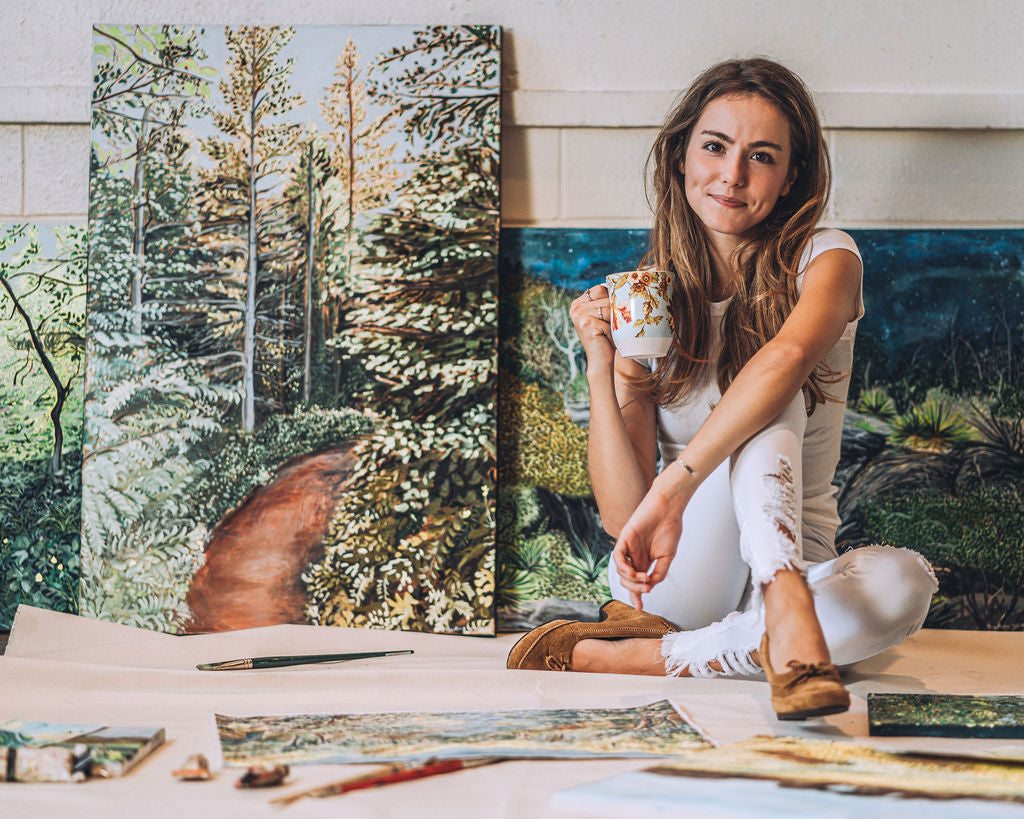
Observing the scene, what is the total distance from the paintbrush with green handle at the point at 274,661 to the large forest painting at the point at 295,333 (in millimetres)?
270

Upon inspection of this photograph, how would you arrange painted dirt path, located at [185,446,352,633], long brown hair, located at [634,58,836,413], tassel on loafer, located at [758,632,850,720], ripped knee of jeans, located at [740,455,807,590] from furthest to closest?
painted dirt path, located at [185,446,352,633], long brown hair, located at [634,58,836,413], ripped knee of jeans, located at [740,455,807,590], tassel on loafer, located at [758,632,850,720]

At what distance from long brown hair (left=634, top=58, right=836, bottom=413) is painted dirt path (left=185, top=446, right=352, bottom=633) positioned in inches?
31.1

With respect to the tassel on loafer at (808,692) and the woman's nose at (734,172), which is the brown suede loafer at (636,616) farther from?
the woman's nose at (734,172)

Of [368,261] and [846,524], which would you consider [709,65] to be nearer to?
[368,261]

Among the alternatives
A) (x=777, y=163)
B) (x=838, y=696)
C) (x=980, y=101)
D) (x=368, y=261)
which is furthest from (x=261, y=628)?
(x=980, y=101)

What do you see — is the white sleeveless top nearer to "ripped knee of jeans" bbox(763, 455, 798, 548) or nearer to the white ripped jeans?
the white ripped jeans

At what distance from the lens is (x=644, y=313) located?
1.36 metres

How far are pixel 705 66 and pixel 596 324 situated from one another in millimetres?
896

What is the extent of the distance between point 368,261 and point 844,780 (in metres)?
1.50

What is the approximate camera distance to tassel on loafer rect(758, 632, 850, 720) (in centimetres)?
104

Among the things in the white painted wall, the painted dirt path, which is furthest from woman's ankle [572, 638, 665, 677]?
the white painted wall

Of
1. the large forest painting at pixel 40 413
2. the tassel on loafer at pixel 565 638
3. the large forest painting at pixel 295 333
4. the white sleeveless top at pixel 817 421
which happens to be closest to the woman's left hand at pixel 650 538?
the tassel on loafer at pixel 565 638

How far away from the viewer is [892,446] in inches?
80.2

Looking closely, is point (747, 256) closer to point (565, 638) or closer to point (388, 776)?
point (565, 638)
